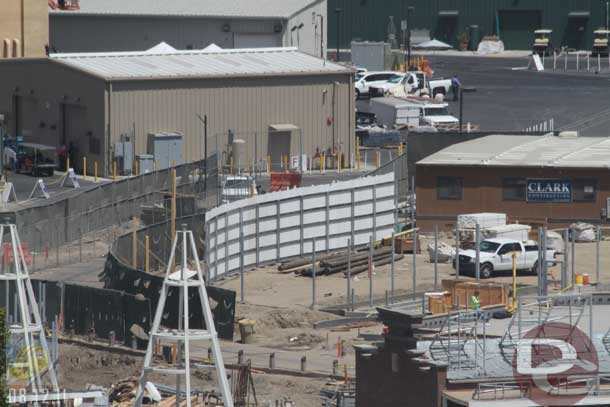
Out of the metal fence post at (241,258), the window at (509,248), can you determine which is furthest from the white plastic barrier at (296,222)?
the window at (509,248)

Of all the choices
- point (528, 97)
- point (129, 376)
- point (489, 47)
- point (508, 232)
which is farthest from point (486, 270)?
point (489, 47)

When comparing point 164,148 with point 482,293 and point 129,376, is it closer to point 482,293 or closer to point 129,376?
point 482,293

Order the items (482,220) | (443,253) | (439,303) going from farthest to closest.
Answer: (482,220)
(443,253)
(439,303)

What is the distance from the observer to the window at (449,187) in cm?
6494

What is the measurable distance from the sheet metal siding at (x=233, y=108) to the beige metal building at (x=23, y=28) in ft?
59.7

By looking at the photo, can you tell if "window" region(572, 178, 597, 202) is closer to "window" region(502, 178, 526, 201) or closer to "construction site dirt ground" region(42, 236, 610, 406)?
"construction site dirt ground" region(42, 236, 610, 406)

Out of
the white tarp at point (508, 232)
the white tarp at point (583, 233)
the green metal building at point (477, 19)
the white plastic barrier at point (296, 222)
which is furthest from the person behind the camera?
the green metal building at point (477, 19)

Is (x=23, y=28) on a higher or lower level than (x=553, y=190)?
higher

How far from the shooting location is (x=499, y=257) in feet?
191

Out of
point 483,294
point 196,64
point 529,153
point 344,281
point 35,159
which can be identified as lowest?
point 344,281

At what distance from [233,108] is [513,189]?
18.2 meters

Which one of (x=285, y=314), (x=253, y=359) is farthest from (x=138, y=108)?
(x=253, y=359)

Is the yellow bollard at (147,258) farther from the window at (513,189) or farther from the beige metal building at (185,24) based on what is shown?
the beige metal building at (185,24)

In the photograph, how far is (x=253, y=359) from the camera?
45656 mm
